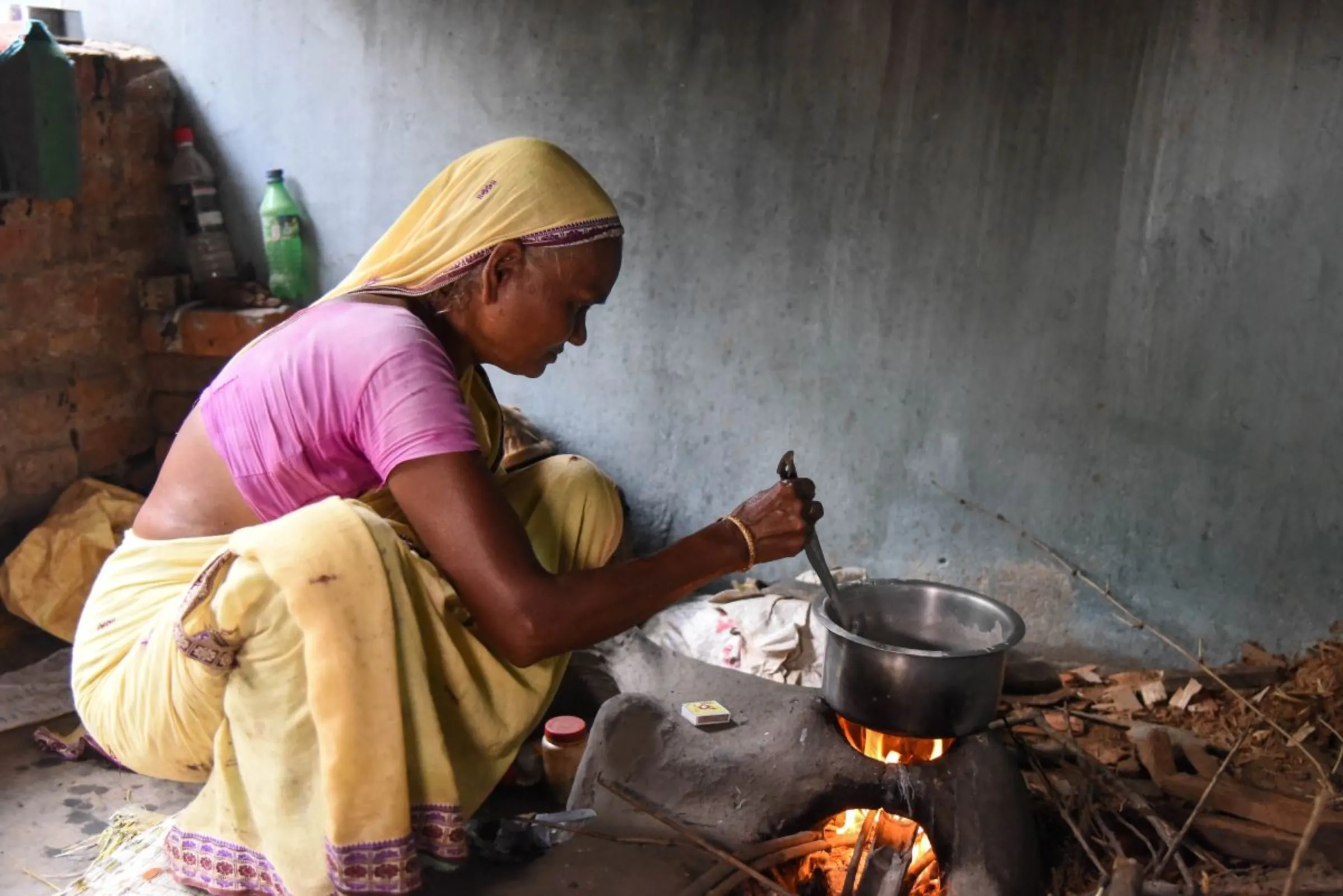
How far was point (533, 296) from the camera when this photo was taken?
6.25 feet

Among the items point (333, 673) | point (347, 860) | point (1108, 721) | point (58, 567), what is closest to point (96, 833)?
point (58, 567)

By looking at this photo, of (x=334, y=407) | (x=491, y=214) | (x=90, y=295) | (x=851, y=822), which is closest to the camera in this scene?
(x=334, y=407)

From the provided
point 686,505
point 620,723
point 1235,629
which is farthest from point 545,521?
point 1235,629

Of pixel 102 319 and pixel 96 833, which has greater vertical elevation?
pixel 102 319

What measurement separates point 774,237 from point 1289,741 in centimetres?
186

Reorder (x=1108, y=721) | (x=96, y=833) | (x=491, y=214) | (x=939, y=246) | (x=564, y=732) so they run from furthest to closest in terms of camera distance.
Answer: (x=939, y=246), (x=1108, y=721), (x=564, y=732), (x=96, y=833), (x=491, y=214)

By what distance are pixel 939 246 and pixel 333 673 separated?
7.11 feet

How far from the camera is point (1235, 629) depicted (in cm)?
310

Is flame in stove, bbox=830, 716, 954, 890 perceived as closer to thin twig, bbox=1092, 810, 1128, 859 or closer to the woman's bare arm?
thin twig, bbox=1092, 810, 1128, 859

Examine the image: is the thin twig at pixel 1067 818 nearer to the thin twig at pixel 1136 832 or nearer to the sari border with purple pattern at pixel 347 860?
the thin twig at pixel 1136 832

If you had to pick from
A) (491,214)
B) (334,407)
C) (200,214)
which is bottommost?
(334,407)

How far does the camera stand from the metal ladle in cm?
202

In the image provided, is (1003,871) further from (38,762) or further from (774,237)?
(38,762)

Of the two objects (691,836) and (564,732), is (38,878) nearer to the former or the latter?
(564,732)
